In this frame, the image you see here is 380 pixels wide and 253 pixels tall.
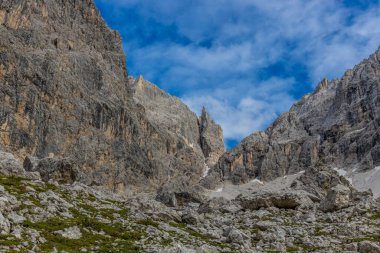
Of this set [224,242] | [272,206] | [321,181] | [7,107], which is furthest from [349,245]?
[7,107]

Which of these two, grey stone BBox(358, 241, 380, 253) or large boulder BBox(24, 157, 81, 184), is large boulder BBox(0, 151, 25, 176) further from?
grey stone BBox(358, 241, 380, 253)

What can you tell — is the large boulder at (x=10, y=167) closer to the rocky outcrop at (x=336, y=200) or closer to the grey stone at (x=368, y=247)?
the rocky outcrop at (x=336, y=200)

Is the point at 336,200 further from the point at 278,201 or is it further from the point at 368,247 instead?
the point at 368,247

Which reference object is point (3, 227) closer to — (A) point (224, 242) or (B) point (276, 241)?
(A) point (224, 242)

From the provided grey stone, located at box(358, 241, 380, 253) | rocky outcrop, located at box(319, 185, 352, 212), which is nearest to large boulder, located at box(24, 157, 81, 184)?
rocky outcrop, located at box(319, 185, 352, 212)

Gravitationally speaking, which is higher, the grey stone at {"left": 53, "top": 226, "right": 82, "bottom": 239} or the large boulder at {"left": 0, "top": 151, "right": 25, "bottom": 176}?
the large boulder at {"left": 0, "top": 151, "right": 25, "bottom": 176}

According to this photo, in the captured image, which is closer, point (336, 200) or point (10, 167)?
point (10, 167)

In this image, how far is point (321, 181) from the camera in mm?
132375

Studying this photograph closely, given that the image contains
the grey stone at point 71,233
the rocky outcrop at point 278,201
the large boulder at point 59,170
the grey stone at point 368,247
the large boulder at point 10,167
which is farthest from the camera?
the large boulder at point 59,170

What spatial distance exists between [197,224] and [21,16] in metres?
161

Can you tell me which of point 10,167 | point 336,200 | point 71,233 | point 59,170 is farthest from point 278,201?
point 71,233

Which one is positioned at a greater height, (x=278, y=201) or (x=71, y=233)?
(x=278, y=201)

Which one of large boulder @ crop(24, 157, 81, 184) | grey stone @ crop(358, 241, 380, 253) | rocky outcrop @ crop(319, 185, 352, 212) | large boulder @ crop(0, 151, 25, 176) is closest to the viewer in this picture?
grey stone @ crop(358, 241, 380, 253)

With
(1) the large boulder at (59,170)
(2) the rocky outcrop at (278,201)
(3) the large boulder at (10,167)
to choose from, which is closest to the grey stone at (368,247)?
(2) the rocky outcrop at (278,201)
